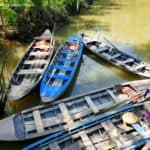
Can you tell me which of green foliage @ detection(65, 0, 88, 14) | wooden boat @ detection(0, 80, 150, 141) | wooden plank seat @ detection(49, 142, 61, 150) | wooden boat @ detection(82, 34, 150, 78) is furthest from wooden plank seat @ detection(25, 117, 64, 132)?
green foliage @ detection(65, 0, 88, 14)

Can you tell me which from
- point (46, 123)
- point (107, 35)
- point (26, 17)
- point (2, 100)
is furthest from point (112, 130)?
point (107, 35)

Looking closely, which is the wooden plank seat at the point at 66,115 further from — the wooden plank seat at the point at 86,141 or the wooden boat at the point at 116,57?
the wooden boat at the point at 116,57

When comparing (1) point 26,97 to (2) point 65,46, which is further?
(2) point 65,46

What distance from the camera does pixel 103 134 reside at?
750 cm

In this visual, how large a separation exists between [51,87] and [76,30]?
7.81 meters

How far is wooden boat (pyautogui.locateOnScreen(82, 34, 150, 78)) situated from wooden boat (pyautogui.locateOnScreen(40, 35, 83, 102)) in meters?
0.57

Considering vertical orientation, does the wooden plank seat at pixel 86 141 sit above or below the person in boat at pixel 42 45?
below

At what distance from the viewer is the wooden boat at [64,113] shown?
7.62 meters

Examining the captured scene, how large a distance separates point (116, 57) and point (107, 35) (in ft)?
12.7

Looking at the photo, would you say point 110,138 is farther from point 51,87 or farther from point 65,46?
point 65,46

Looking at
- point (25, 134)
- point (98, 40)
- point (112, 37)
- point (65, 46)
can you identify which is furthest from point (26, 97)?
point (112, 37)

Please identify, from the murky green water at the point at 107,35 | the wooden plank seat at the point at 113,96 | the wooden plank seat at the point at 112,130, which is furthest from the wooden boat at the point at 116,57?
the wooden plank seat at the point at 112,130

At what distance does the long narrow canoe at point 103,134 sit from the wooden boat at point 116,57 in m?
3.17

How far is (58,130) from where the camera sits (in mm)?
7723
